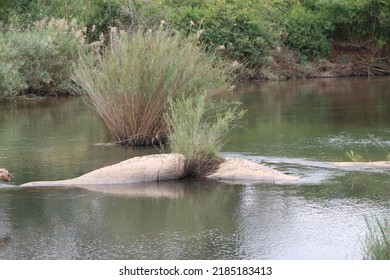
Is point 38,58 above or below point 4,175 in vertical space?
above

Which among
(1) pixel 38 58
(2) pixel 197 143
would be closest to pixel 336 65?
(1) pixel 38 58

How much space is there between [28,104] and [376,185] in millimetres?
15206

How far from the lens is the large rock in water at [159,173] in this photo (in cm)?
1152

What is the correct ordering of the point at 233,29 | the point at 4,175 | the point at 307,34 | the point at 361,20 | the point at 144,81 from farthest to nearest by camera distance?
the point at 361,20 < the point at 307,34 < the point at 233,29 < the point at 144,81 < the point at 4,175

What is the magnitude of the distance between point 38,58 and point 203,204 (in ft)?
55.7

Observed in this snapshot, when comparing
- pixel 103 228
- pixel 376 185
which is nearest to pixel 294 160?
pixel 376 185

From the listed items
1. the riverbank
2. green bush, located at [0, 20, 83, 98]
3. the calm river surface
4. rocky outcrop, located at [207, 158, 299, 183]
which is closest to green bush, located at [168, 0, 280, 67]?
the riverbank

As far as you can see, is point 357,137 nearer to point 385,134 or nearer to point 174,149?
point 385,134

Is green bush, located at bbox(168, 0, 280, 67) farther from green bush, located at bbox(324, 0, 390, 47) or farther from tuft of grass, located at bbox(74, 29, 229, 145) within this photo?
tuft of grass, located at bbox(74, 29, 229, 145)

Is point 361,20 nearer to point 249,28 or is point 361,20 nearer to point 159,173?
point 249,28

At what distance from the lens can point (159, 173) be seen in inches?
457

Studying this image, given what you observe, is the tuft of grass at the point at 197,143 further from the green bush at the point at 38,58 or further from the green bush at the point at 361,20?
the green bush at the point at 361,20

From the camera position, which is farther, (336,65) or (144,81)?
(336,65)

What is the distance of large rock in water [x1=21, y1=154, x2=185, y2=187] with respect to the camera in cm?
1154
